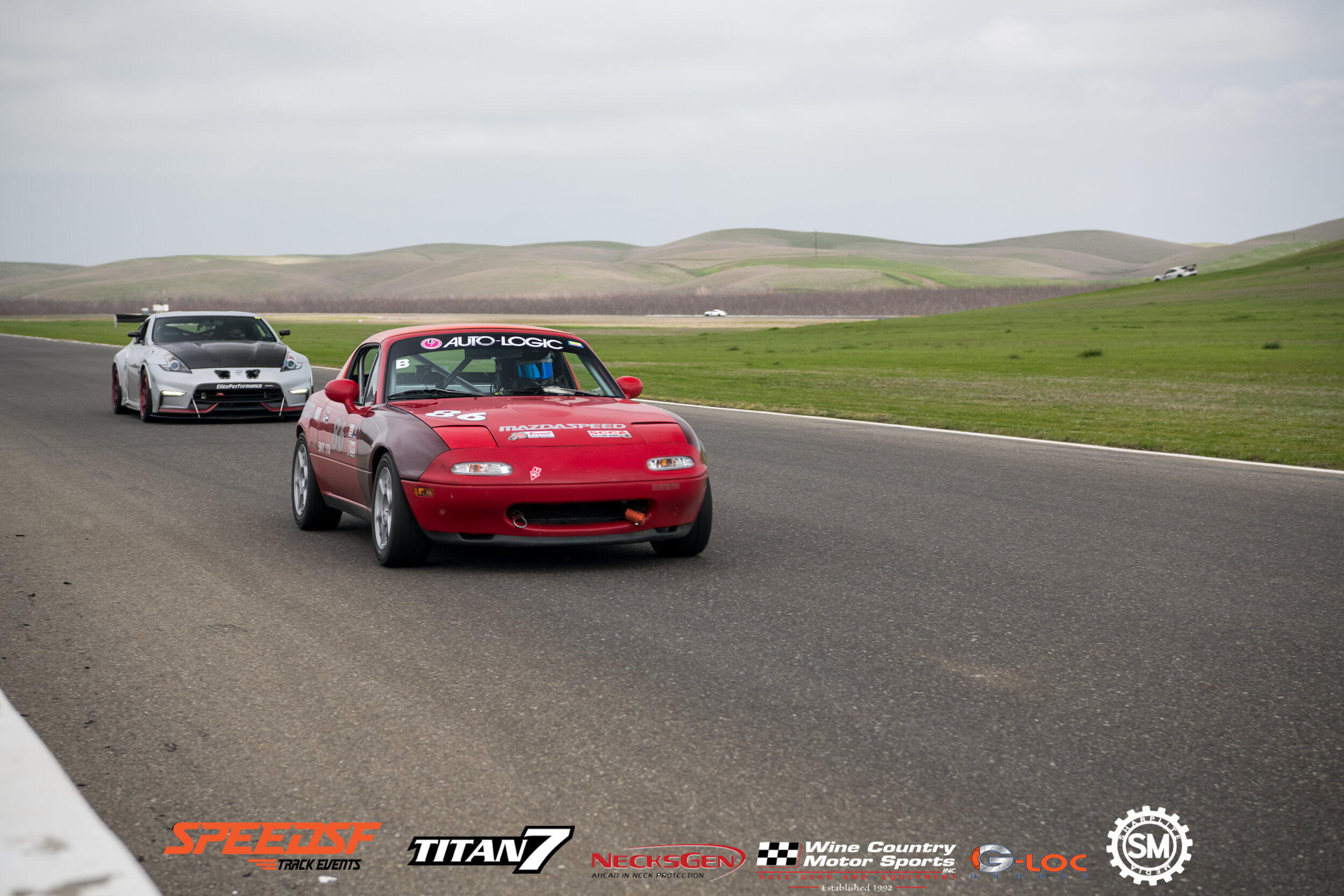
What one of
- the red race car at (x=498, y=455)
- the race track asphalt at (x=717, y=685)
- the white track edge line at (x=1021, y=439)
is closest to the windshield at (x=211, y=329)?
the white track edge line at (x=1021, y=439)

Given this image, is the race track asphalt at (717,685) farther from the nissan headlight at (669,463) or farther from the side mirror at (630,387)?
the side mirror at (630,387)

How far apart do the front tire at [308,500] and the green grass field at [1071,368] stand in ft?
29.6

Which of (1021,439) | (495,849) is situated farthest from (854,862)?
(1021,439)

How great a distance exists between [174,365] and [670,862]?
1509 centimetres

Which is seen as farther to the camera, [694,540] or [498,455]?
[694,540]

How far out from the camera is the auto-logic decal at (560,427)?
7.29 metres

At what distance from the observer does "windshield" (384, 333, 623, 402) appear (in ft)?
27.3

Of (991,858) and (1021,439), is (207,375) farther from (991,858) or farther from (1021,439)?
(991,858)

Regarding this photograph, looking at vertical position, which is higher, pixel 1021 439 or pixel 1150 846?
pixel 1150 846

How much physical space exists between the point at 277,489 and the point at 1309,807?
8.73 metres

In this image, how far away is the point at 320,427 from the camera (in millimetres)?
8773

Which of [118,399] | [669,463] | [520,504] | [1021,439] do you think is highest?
[669,463]

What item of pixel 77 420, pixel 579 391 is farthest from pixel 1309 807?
pixel 77 420

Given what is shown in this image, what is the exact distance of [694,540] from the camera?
7.67 m
